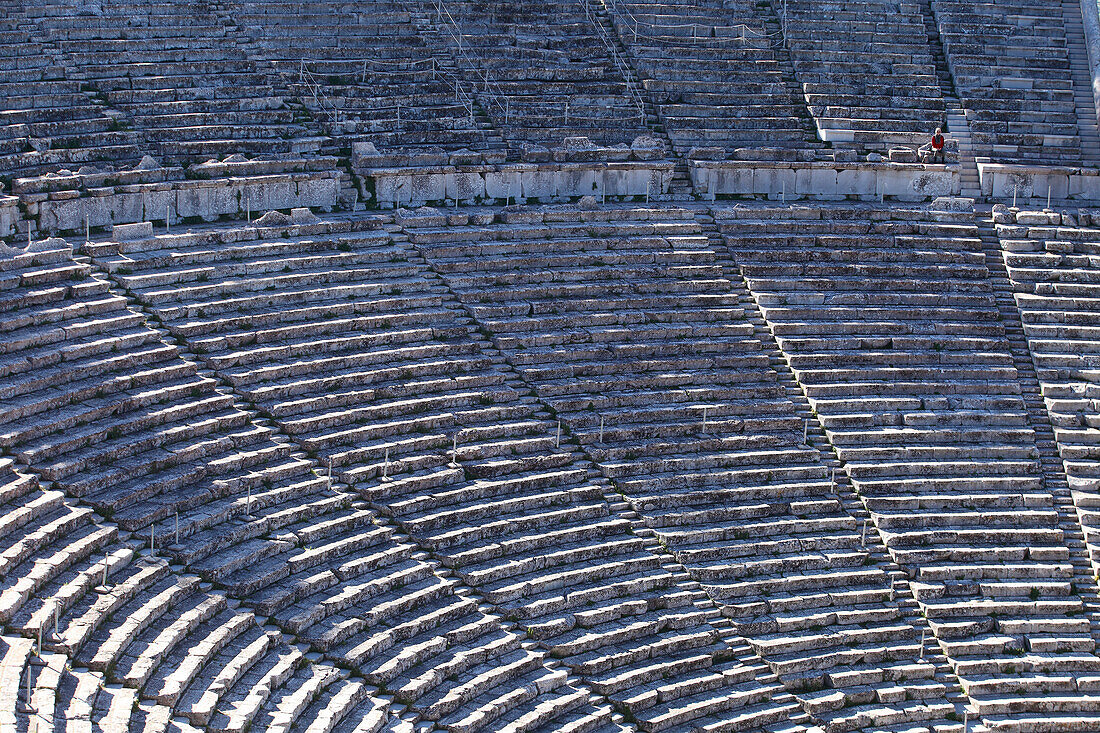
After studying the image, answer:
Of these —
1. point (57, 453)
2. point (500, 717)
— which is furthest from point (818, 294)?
point (57, 453)

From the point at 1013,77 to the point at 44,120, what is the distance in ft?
60.5

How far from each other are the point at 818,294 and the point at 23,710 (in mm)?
15206

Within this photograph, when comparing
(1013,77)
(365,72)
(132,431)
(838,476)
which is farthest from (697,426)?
(1013,77)

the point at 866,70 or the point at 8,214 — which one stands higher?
the point at 866,70

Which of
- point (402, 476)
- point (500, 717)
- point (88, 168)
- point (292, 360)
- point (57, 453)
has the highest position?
point (88, 168)

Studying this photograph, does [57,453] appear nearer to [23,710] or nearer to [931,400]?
[23,710]

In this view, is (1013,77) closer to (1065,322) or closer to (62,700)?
(1065,322)

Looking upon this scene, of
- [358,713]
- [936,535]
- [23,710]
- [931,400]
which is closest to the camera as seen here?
[23,710]

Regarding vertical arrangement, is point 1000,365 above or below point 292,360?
above

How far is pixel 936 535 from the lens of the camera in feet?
71.4

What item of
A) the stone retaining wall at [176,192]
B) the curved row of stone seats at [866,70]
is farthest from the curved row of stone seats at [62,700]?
the curved row of stone seats at [866,70]

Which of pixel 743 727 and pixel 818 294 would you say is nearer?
pixel 743 727

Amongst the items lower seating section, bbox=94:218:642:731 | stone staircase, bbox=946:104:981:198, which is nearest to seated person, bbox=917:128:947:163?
stone staircase, bbox=946:104:981:198

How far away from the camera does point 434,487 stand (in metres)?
19.7
